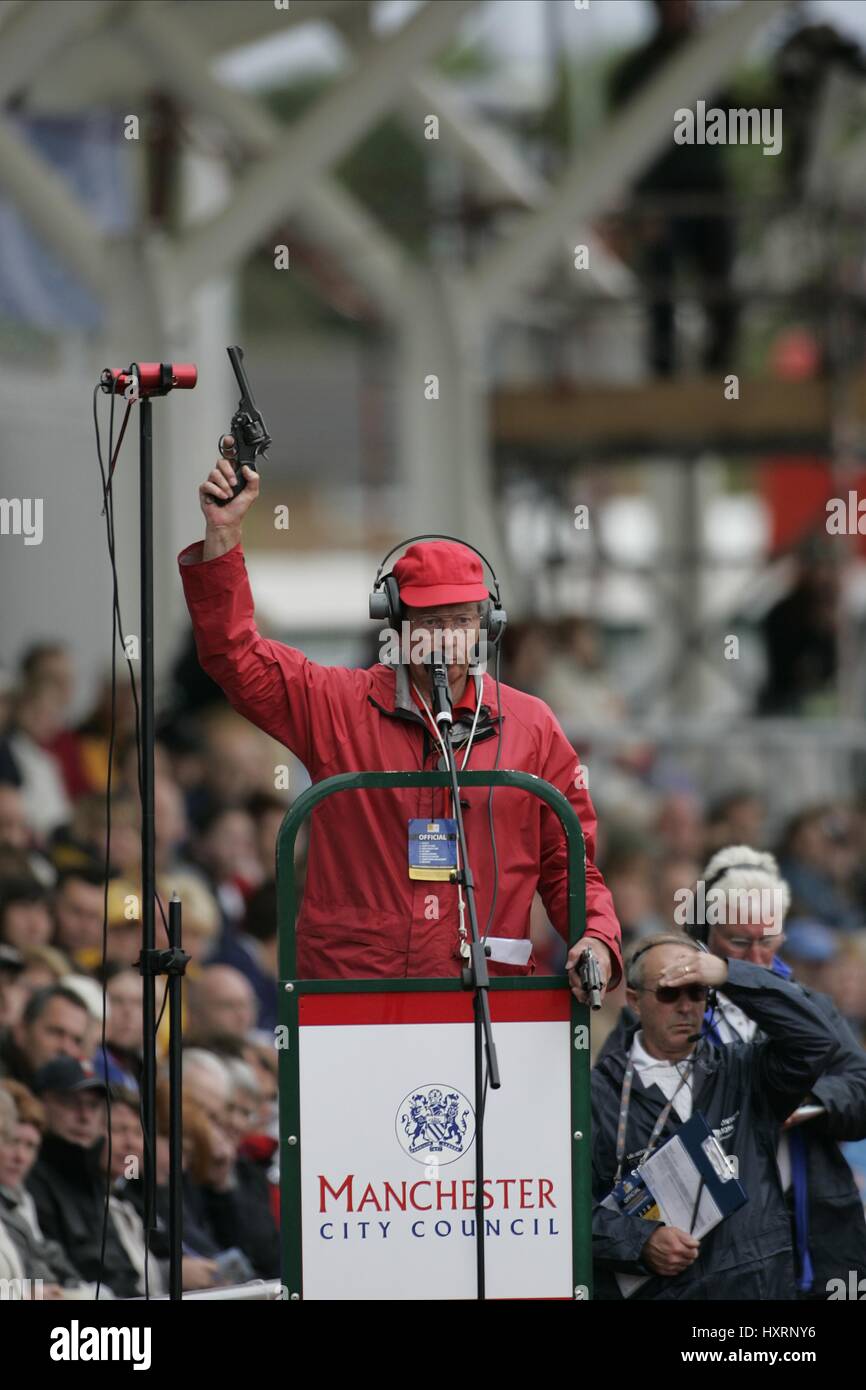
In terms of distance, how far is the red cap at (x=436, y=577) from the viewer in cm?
527

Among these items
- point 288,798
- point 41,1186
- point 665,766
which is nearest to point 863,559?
point 665,766

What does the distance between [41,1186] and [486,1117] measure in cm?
188

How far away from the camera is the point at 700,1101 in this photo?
5.49 meters

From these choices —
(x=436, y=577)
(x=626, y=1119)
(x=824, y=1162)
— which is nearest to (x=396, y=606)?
(x=436, y=577)

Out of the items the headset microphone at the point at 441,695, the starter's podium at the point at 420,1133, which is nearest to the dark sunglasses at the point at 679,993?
the starter's podium at the point at 420,1133

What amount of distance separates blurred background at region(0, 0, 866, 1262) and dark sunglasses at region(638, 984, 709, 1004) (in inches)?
130

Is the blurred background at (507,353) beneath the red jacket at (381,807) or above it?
above

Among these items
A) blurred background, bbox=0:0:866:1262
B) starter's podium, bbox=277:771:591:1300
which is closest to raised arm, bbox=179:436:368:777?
starter's podium, bbox=277:771:591:1300

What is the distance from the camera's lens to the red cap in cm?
527

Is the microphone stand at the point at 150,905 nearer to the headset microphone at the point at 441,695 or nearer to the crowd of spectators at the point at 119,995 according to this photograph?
the crowd of spectators at the point at 119,995

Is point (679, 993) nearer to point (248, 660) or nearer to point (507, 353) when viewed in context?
point (248, 660)

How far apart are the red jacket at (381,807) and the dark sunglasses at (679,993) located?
0.27 metres

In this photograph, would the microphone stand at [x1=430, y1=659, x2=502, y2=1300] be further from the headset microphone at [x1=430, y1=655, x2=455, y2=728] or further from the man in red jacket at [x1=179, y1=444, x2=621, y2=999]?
the man in red jacket at [x1=179, y1=444, x2=621, y2=999]
